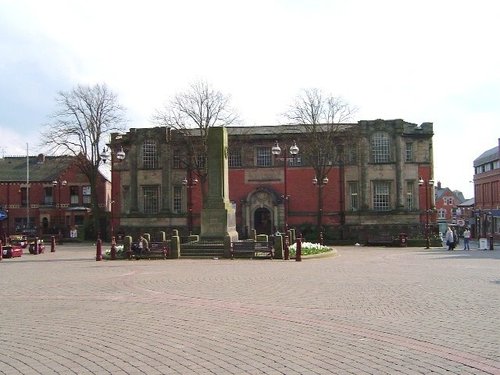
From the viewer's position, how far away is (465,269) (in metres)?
20.7

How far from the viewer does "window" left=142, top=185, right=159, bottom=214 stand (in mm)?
55094

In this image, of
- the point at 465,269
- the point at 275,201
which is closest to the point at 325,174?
the point at 275,201

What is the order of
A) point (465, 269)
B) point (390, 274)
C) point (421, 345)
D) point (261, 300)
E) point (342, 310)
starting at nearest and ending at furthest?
1. point (421, 345)
2. point (342, 310)
3. point (261, 300)
4. point (390, 274)
5. point (465, 269)

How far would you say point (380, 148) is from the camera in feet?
172

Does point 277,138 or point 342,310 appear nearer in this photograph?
point 342,310

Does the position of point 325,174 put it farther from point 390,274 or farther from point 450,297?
point 450,297

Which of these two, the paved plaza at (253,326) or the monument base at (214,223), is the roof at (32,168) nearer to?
the monument base at (214,223)

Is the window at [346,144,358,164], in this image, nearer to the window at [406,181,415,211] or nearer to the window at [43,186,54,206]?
the window at [406,181,415,211]

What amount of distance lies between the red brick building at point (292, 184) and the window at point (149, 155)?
0.32ft

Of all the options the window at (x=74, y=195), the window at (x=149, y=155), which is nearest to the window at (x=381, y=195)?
the window at (x=149, y=155)

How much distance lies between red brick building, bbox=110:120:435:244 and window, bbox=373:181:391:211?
90 millimetres

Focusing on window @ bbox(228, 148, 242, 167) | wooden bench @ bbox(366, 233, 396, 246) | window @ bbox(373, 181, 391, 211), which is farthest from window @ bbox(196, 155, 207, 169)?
wooden bench @ bbox(366, 233, 396, 246)

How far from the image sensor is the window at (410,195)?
170 feet

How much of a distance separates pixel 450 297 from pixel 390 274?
6008mm
